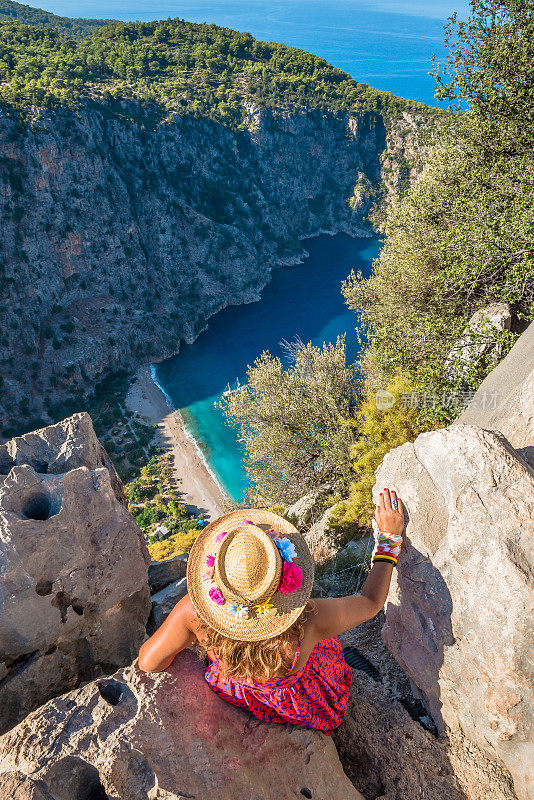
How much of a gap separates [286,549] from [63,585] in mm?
3383

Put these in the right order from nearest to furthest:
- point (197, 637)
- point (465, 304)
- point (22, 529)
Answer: point (197, 637), point (22, 529), point (465, 304)

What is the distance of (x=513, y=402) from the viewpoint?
5.49m

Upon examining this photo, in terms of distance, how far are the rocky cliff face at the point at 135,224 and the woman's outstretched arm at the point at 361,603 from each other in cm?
4723

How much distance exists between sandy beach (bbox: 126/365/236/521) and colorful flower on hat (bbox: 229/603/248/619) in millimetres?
29384

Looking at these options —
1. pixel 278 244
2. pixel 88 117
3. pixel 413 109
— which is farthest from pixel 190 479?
pixel 413 109

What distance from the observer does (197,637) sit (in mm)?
3129

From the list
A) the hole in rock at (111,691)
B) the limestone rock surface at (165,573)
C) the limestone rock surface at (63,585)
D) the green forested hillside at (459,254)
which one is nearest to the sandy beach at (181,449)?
the green forested hillside at (459,254)

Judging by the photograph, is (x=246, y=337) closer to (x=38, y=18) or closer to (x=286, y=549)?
(x=286, y=549)

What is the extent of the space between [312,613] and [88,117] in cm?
6470

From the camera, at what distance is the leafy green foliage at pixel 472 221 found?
883 centimetres

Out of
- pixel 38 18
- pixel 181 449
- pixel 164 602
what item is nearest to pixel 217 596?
pixel 164 602

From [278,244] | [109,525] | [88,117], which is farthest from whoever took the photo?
[278,244]

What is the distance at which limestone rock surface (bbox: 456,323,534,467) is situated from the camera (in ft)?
17.1

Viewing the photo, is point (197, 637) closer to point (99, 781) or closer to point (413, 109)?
point (99, 781)
